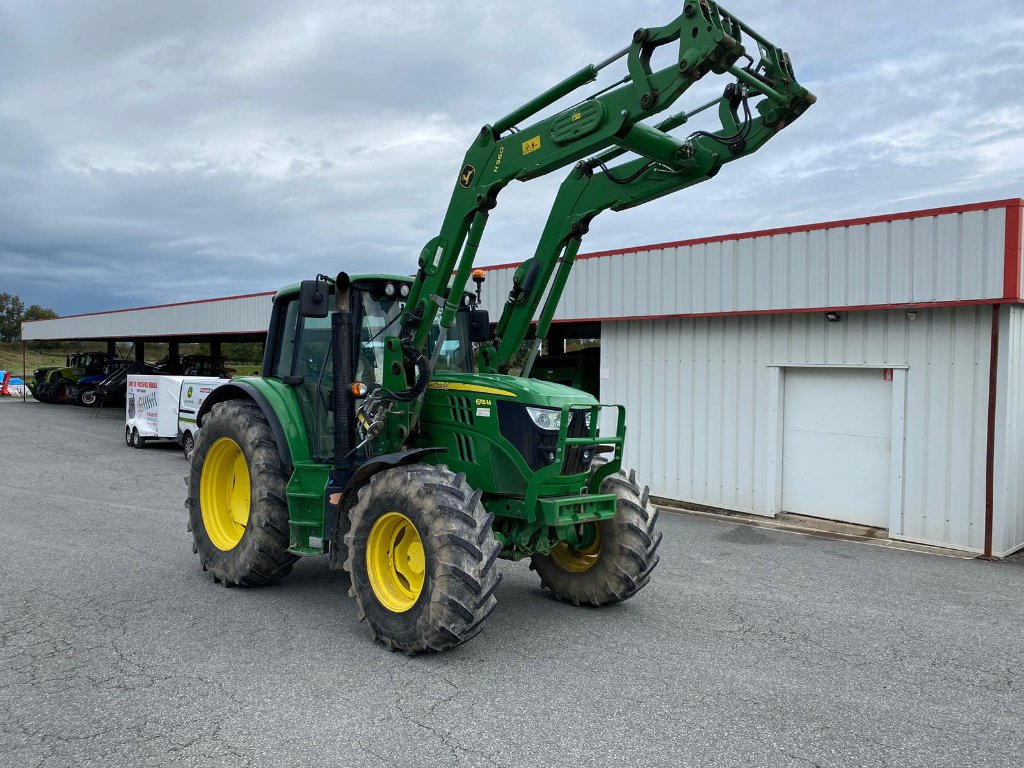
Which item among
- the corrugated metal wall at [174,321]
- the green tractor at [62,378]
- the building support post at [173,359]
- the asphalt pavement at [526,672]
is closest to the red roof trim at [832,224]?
the asphalt pavement at [526,672]

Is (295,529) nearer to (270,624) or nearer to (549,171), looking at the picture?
(270,624)

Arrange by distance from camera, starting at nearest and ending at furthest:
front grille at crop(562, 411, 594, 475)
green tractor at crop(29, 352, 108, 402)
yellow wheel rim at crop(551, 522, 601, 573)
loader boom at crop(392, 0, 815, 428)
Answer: loader boom at crop(392, 0, 815, 428), front grille at crop(562, 411, 594, 475), yellow wheel rim at crop(551, 522, 601, 573), green tractor at crop(29, 352, 108, 402)

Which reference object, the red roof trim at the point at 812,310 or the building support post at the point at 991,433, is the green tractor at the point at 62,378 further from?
the building support post at the point at 991,433

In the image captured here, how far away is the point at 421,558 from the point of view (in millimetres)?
5195

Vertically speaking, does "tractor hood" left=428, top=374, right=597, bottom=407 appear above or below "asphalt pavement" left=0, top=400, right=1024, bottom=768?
above

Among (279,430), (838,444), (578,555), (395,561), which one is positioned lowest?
(578,555)

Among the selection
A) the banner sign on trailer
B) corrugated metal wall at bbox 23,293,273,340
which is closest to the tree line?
corrugated metal wall at bbox 23,293,273,340

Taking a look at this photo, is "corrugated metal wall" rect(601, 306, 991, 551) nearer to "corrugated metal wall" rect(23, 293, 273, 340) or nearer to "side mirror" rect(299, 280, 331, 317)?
"side mirror" rect(299, 280, 331, 317)

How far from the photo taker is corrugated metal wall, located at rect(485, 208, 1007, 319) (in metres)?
8.52

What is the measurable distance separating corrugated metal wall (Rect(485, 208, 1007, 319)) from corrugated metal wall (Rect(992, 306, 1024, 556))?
577mm

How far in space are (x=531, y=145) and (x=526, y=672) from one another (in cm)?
334

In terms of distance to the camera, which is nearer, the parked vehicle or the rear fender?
the rear fender

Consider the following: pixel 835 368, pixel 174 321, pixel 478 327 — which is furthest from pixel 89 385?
pixel 835 368

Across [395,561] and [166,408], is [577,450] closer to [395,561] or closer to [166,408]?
[395,561]
